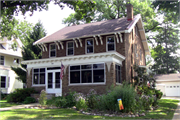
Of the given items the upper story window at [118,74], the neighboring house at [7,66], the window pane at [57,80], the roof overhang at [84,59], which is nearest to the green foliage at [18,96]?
the window pane at [57,80]

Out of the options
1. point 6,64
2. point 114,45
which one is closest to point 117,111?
point 114,45

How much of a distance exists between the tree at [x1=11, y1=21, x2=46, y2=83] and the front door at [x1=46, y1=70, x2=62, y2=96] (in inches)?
265

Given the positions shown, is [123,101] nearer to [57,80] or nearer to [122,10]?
[57,80]

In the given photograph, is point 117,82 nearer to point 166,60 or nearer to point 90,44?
point 90,44

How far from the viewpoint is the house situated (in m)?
A: 17.4

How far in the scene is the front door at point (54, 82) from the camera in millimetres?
19656

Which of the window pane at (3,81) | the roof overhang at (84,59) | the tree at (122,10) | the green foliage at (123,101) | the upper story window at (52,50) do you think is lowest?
the green foliage at (123,101)

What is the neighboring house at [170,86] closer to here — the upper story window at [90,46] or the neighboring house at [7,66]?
the upper story window at [90,46]

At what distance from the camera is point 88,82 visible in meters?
18.0

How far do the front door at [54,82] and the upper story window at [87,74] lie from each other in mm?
1704

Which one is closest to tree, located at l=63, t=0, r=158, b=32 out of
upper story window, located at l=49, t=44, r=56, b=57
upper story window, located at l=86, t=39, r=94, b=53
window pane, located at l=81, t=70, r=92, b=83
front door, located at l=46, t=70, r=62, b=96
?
upper story window, located at l=49, t=44, r=56, b=57

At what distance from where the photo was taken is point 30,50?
26.0 meters

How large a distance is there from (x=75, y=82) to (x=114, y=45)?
5.54 meters

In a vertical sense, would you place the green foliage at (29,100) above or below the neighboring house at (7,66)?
below
